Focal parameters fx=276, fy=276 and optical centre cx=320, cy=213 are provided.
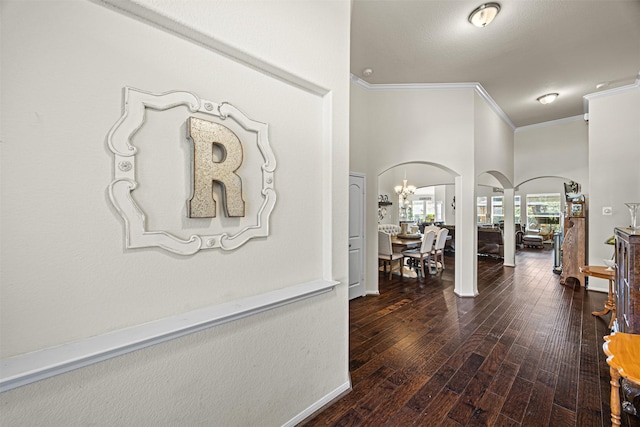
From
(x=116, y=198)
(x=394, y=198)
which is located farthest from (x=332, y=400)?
(x=394, y=198)

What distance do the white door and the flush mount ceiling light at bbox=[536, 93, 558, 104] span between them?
3767 millimetres

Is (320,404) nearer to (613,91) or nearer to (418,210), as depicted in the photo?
(613,91)

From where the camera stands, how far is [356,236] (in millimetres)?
4320

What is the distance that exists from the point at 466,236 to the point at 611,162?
276 centimetres

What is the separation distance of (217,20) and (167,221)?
1.06m

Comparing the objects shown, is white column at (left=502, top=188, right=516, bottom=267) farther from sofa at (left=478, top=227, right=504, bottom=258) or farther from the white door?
the white door

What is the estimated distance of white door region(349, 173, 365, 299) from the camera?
A: 4229mm

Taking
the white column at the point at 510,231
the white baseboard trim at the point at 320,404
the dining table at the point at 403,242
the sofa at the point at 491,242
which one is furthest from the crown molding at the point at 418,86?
the sofa at the point at 491,242

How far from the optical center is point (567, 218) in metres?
5.39

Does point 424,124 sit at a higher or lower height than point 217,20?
higher

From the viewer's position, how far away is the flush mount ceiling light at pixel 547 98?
4935 millimetres

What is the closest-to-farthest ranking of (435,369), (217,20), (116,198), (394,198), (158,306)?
(116,198), (158,306), (217,20), (435,369), (394,198)

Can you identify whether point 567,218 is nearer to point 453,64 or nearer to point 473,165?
point 473,165

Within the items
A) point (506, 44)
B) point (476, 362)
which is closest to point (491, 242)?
point (506, 44)
